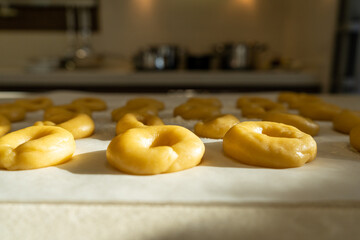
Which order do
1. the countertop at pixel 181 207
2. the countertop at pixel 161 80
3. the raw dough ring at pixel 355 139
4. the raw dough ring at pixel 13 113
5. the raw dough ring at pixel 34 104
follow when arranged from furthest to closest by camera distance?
the countertop at pixel 161 80 → the raw dough ring at pixel 34 104 → the raw dough ring at pixel 13 113 → the raw dough ring at pixel 355 139 → the countertop at pixel 181 207

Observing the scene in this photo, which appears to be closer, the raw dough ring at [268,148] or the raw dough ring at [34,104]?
the raw dough ring at [268,148]

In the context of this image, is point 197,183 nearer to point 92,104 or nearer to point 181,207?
point 181,207

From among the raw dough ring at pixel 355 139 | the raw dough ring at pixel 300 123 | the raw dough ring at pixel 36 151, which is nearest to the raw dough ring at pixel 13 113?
the raw dough ring at pixel 36 151

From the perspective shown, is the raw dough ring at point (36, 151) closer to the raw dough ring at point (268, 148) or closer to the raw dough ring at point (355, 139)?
the raw dough ring at point (268, 148)

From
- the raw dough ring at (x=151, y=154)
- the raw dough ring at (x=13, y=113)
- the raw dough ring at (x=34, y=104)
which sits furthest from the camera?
the raw dough ring at (x=34, y=104)

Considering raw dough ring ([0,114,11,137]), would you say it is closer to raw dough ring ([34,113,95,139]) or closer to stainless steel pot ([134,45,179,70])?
raw dough ring ([34,113,95,139])

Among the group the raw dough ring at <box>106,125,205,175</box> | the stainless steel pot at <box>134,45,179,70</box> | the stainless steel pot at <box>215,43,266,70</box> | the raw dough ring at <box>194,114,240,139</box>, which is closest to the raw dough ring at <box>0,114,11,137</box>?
the raw dough ring at <box>106,125,205,175</box>

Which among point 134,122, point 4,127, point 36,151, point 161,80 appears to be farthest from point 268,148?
point 161,80
